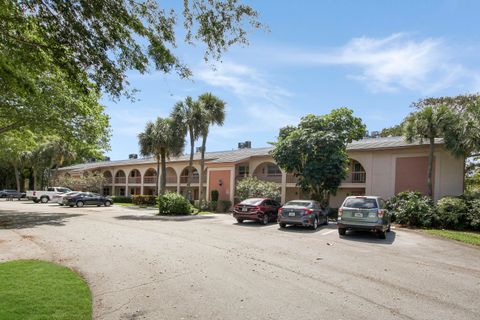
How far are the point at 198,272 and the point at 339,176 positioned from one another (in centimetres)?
1689

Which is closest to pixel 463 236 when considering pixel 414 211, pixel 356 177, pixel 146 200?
pixel 414 211

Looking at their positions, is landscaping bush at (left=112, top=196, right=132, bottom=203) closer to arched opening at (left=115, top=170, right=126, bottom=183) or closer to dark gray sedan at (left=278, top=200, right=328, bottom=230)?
arched opening at (left=115, top=170, right=126, bottom=183)

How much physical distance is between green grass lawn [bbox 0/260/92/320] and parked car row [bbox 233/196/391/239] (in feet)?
34.5

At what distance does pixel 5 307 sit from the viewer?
213 inches

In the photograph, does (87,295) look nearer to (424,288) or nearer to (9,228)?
(424,288)

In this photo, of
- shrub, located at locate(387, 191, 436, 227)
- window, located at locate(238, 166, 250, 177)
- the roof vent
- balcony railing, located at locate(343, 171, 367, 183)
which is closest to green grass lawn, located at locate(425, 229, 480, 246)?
shrub, located at locate(387, 191, 436, 227)

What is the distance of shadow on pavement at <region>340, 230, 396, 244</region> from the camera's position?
14.2 m

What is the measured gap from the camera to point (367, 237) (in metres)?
15.1

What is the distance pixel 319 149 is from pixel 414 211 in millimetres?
6617

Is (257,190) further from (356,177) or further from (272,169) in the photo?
(356,177)

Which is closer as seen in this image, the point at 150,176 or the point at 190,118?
the point at 190,118

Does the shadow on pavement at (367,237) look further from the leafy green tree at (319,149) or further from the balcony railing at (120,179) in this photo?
the balcony railing at (120,179)

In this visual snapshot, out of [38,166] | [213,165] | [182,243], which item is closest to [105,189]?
[38,166]

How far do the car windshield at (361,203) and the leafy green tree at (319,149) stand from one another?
26.5 feet
